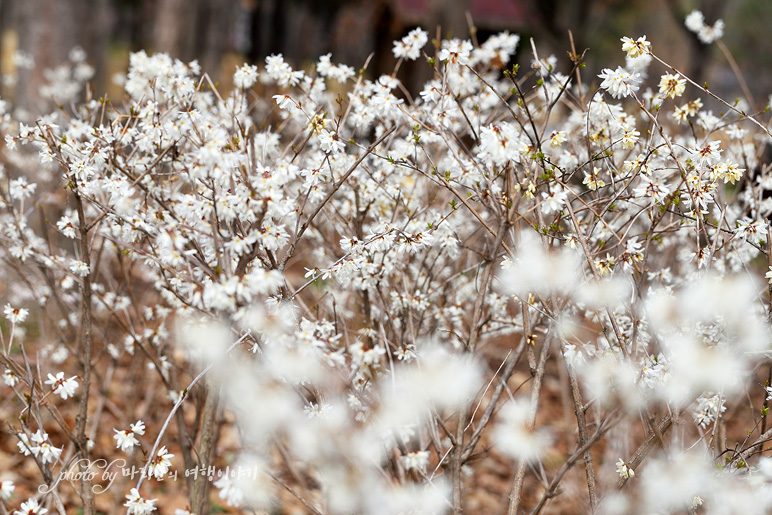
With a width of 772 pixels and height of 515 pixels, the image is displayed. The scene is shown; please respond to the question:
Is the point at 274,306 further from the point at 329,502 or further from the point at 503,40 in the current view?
the point at 503,40

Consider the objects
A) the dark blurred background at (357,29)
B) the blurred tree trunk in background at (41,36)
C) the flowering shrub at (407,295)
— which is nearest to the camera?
the flowering shrub at (407,295)

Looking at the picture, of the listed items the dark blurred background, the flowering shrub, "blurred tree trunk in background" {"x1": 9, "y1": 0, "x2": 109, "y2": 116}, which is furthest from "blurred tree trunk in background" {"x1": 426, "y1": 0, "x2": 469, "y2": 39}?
"blurred tree trunk in background" {"x1": 9, "y1": 0, "x2": 109, "y2": 116}

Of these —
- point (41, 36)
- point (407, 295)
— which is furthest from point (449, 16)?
point (407, 295)

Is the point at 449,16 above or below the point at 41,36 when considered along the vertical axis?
above

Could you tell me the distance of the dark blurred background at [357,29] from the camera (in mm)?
5500

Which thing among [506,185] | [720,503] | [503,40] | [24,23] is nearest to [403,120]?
[506,185]

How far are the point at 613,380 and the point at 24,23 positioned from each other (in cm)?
569

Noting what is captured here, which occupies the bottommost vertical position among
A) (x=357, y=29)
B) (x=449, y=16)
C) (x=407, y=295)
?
(x=407, y=295)

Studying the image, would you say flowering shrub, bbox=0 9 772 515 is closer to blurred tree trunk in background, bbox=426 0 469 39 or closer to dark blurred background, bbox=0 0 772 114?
dark blurred background, bbox=0 0 772 114

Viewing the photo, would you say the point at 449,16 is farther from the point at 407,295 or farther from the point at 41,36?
the point at 407,295

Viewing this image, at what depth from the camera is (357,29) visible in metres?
11.5

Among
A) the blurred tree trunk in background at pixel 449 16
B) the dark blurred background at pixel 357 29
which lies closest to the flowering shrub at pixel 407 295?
the dark blurred background at pixel 357 29

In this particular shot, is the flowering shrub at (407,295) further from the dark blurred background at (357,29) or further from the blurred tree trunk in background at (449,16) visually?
the blurred tree trunk in background at (449,16)

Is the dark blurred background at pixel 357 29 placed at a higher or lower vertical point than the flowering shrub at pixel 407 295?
higher
